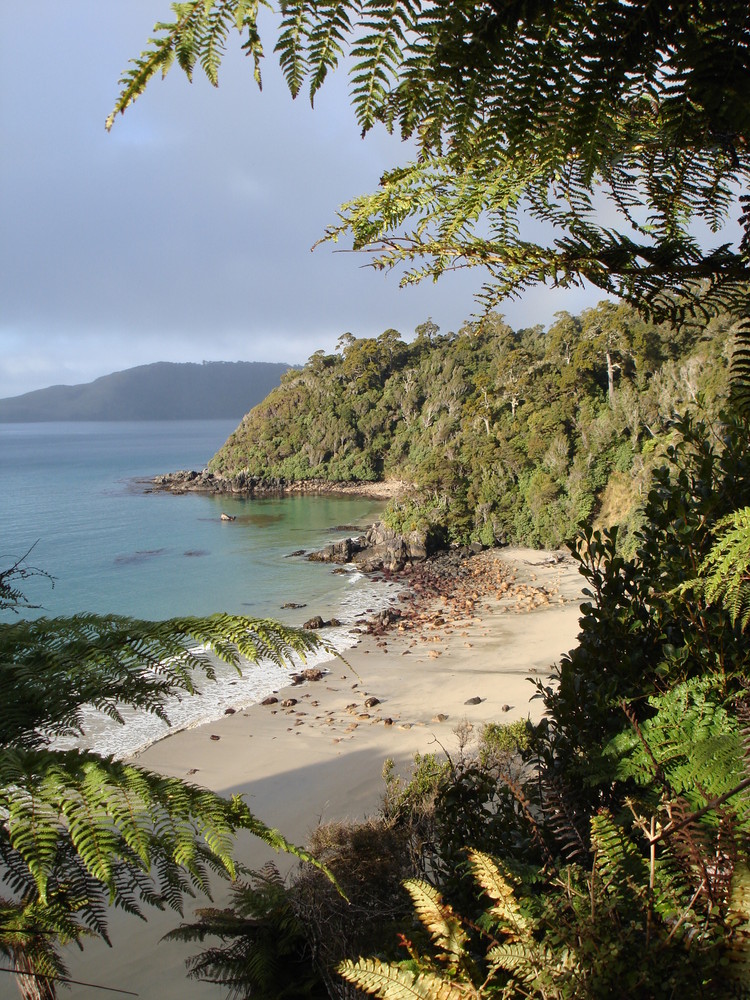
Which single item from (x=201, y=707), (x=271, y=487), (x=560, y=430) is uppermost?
(x=560, y=430)

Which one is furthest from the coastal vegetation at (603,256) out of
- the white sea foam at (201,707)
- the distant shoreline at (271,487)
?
the distant shoreline at (271,487)

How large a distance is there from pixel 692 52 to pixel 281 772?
11.6 metres

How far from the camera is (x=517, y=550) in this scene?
29.2m

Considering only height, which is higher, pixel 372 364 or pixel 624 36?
pixel 372 364

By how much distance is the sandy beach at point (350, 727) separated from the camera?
6812 millimetres

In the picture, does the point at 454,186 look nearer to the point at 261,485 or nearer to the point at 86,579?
the point at 86,579

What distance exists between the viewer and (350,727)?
1254 cm

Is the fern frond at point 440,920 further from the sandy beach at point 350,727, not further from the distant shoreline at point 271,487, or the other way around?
the distant shoreline at point 271,487

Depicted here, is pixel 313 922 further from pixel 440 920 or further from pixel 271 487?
pixel 271 487

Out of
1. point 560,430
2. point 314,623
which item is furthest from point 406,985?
point 560,430

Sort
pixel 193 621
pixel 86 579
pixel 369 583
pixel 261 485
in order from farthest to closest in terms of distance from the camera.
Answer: pixel 261 485 < pixel 86 579 < pixel 369 583 < pixel 193 621

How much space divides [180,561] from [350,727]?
21.8 meters

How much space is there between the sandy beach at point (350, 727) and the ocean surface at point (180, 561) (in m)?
1.29

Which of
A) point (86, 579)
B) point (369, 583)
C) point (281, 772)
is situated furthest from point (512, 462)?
point (281, 772)
